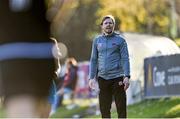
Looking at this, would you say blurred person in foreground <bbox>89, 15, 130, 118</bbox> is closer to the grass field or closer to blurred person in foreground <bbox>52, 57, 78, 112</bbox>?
the grass field

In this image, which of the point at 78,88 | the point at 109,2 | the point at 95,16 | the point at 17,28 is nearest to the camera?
the point at 17,28

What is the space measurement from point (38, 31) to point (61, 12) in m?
0.27

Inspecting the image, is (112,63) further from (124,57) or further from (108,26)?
(108,26)

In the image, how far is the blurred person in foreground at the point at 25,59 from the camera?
402cm

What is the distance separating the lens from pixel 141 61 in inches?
796

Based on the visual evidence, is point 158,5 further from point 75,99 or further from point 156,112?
point 156,112

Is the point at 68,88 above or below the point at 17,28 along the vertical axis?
below

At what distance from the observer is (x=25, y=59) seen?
4.13 meters

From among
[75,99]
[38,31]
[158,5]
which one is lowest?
[75,99]

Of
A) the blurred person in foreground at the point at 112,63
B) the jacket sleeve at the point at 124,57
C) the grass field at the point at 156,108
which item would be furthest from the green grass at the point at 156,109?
the jacket sleeve at the point at 124,57

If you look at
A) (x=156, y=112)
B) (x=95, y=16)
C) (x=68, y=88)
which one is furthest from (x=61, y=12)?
(x=95, y=16)

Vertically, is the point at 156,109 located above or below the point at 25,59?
below

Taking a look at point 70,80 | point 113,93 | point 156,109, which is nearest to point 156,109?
point 156,109

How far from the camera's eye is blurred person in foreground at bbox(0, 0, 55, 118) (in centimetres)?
402
